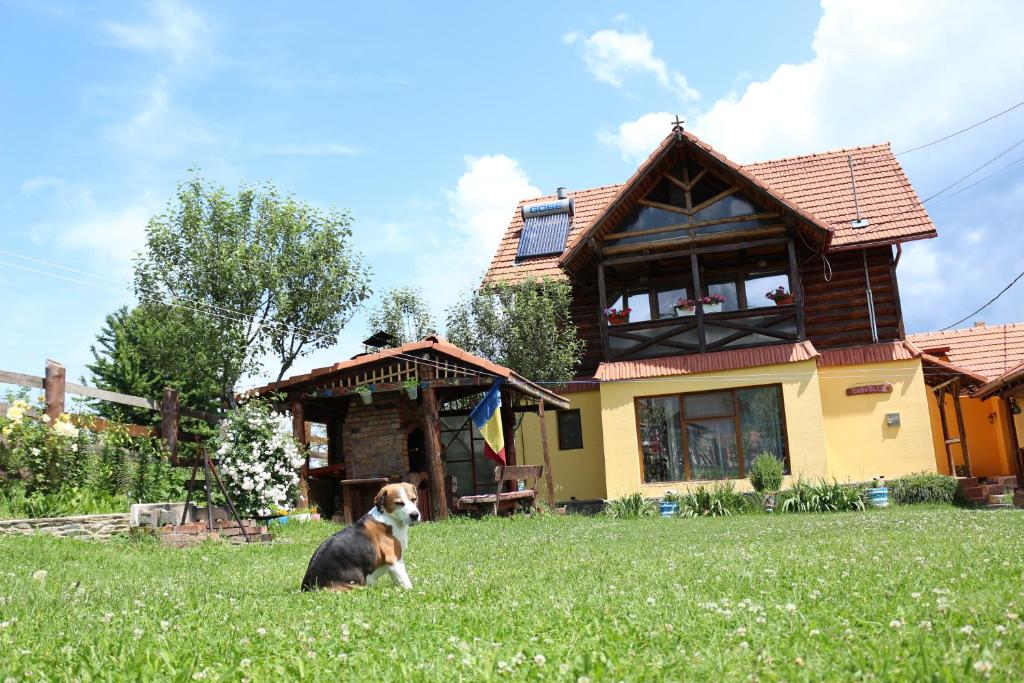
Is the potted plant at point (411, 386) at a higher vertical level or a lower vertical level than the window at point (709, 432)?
higher

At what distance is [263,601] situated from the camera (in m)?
6.69

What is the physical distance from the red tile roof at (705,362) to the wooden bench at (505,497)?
3.12 metres

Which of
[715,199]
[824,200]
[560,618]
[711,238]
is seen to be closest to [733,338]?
[711,238]

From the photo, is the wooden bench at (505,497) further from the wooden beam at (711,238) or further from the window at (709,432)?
the wooden beam at (711,238)

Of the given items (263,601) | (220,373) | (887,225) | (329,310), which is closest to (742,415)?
(887,225)

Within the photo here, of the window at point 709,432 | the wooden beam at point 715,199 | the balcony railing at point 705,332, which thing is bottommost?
the window at point 709,432

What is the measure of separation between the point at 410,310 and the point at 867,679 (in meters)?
19.9

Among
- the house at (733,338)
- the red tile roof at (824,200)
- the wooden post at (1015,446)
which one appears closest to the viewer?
the wooden post at (1015,446)

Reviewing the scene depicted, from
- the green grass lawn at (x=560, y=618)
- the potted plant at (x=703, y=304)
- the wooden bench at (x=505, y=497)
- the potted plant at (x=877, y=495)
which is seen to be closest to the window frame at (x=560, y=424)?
the wooden bench at (x=505, y=497)

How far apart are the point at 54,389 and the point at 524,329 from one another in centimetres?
1047

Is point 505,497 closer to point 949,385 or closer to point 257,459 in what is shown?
point 257,459

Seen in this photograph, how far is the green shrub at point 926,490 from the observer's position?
19125 millimetres

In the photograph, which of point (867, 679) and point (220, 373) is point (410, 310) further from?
point (867, 679)

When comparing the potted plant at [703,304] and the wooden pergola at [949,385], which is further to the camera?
the wooden pergola at [949,385]
